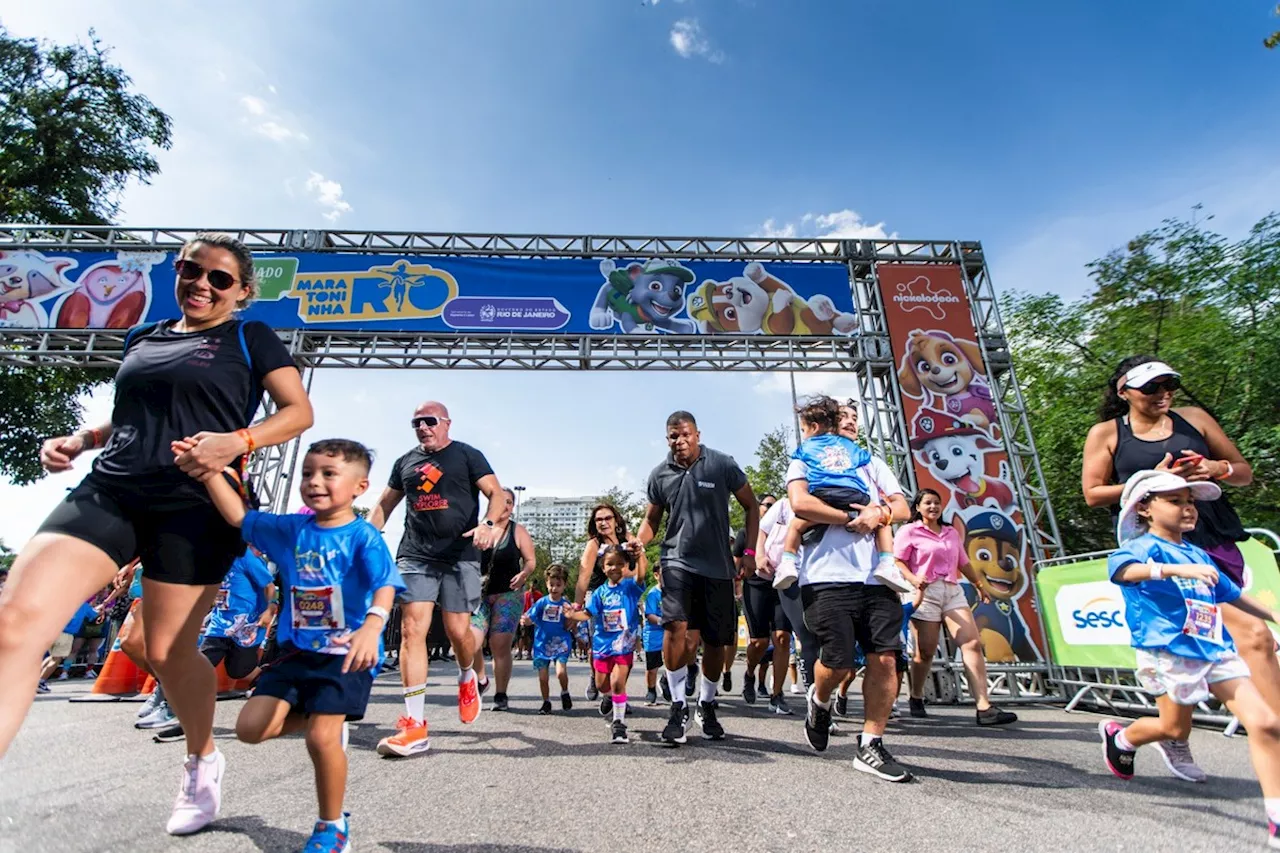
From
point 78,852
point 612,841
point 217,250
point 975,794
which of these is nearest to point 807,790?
point 975,794

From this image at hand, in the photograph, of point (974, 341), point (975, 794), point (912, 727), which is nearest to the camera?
point (975, 794)

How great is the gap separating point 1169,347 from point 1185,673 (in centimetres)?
1661

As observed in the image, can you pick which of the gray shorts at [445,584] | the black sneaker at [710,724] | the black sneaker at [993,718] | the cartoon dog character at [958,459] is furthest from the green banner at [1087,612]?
the gray shorts at [445,584]

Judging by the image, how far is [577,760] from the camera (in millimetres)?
3771

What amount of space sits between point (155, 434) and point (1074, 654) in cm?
809

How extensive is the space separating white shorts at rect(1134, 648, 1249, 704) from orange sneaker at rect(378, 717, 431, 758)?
3562mm

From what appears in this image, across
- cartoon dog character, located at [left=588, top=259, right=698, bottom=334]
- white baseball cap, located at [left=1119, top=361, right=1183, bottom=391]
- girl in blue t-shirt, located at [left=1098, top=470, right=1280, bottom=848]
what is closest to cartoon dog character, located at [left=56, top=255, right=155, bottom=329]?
cartoon dog character, located at [left=588, top=259, right=698, bottom=334]

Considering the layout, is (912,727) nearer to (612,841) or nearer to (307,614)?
(612,841)

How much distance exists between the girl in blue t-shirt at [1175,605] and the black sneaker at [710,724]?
236 cm

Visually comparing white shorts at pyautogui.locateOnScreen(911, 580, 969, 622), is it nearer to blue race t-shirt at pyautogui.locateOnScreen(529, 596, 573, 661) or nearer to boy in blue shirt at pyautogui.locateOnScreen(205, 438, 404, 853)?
blue race t-shirt at pyautogui.locateOnScreen(529, 596, 573, 661)

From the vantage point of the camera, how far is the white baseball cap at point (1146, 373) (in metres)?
3.16

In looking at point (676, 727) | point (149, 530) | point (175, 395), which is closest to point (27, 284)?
point (175, 395)

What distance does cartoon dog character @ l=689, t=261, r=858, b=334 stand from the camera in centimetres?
1157

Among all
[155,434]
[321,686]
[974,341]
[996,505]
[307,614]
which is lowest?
[321,686]
